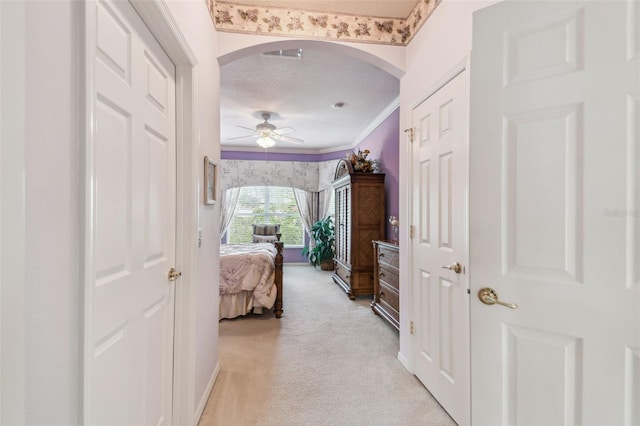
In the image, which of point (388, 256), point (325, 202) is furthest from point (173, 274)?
point (325, 202)

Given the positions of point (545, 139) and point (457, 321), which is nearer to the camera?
point (545, 139)

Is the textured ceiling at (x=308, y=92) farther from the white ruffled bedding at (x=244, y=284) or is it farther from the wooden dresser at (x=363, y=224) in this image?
the white ruffled bedding at (x=244, y=284)

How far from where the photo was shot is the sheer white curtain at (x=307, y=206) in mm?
7152

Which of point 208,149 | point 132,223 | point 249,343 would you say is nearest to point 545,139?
point 132,223

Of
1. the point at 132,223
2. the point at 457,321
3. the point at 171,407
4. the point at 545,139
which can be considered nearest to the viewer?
the point at 545,139

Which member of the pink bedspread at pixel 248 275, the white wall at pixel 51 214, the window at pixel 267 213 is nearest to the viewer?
the white wall at pixel 51 214

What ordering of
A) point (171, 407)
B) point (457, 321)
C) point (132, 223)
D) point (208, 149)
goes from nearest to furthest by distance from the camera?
point (132, 223) → point (171, 407) → point (457, 321) → point (208, 149)

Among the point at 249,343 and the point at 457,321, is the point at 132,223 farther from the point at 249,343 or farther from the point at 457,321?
the point at 249,343

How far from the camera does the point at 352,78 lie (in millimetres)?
3496

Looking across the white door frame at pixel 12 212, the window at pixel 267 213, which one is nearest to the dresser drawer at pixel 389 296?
the white door frame at pixel 12 212

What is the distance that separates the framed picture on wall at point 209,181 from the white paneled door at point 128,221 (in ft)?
1.01

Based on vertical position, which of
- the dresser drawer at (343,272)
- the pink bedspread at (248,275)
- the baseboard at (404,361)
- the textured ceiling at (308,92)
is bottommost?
the baseboard at (404,361)

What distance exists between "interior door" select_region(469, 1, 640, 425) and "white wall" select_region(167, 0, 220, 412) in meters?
1.43

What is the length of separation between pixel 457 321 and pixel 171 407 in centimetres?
165
